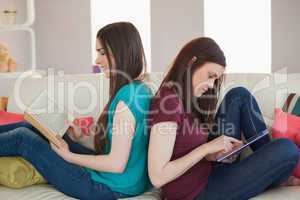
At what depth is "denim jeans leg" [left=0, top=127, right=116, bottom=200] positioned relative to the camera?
1.58 metres

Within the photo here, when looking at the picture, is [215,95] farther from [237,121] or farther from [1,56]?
[1,56]

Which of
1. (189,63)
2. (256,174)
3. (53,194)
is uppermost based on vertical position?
(189,63)

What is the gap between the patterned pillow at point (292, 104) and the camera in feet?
6.59

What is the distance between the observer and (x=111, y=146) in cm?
152

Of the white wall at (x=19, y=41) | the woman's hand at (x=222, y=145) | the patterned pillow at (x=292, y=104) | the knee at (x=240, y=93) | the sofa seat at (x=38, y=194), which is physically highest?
the white wall at (x=19, y=41)

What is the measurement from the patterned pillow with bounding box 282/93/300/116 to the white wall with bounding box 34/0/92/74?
2714 mm

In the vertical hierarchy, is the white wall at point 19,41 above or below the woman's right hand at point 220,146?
above

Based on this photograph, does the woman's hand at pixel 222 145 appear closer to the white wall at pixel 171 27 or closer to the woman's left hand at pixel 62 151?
the woman's left hand at pixel 62 151

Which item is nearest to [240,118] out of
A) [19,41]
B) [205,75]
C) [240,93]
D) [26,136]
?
[240,93]

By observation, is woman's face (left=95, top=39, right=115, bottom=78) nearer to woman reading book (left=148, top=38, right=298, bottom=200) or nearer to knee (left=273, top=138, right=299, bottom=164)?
woman reading book (left=148, top=38, right=298, bottom=200)

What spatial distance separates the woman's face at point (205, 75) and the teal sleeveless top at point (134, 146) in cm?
17

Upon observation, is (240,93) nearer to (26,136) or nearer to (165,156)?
(165,156)

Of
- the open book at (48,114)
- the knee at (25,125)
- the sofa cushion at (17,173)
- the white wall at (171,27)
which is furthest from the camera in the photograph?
the white wall at (171,27)

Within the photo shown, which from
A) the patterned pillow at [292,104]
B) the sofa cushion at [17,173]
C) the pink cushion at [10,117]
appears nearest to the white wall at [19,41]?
the pink cushion at [10,117]
